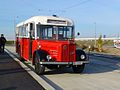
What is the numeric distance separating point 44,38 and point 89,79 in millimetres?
3537

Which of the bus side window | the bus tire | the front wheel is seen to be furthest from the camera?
the bus side window

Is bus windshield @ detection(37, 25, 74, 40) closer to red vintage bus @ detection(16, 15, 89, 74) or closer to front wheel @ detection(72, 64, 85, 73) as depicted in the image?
red vintage bus @ detection(16, 15, 89, 74)

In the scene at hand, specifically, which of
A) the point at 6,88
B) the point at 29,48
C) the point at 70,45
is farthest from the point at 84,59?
the point at 6,88

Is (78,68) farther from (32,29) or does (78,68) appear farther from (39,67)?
(32,29)

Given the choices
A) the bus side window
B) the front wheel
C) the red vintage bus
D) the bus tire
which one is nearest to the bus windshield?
the red vintage bus

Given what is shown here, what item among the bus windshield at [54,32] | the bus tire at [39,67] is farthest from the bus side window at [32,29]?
the bus tire at [39,67]

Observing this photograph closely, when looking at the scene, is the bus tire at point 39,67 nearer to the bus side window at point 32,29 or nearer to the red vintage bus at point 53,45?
the red vintage bus at point 53,45

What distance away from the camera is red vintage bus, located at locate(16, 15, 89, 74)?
15062 millimetres

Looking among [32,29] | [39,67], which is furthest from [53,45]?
[32,29]

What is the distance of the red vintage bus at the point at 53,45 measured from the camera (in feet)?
49.4

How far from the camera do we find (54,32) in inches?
645

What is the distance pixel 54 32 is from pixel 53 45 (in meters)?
1.26

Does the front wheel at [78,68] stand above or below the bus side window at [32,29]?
below

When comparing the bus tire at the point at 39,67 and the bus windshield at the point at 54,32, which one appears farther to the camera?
the bus windshield at the point at 54,32
